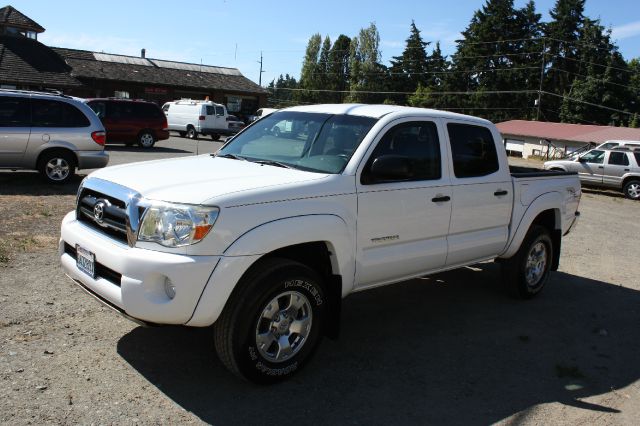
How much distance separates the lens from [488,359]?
4.83 metres

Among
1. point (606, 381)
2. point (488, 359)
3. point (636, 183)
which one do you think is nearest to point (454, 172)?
point (488, 359)

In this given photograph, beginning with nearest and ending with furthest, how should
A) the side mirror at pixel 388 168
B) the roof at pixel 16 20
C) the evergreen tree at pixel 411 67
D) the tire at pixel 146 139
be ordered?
the side mirror at pixel 388 168, the tire at pixel 146 139, the roof at pixel 16 20, the evergreen tree at pixel 411 67

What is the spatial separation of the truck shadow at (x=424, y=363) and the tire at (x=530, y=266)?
0.17m

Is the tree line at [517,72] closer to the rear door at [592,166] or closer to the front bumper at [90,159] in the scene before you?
the rear door at [592,166]

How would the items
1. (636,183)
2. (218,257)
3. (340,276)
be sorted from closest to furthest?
(218,257) < (340,276) < (636,183)

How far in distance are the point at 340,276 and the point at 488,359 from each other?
1.54 metres

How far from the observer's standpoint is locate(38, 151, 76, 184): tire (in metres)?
11.7

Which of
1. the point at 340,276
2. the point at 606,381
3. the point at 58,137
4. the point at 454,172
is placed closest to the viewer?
the point at 340,276

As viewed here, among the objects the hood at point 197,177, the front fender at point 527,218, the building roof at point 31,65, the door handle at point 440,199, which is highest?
the building roof at point 31,65

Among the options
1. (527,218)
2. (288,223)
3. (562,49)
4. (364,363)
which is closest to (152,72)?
(527,218)

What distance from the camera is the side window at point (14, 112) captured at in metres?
11.0

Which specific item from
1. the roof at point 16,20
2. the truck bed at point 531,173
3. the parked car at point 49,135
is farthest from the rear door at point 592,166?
the roof at point 16,20

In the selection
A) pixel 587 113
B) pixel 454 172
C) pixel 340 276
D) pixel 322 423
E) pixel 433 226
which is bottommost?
pixel 322 423

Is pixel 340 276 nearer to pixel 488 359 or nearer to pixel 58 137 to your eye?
pixel 488 359
